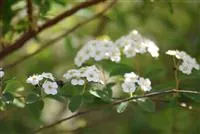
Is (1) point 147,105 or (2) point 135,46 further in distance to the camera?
(2) point 135,46

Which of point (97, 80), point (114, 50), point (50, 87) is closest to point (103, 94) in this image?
point (97, 80)

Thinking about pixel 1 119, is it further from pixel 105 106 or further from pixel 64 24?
pixel 64 24

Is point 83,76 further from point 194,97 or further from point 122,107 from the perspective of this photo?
point 194,97

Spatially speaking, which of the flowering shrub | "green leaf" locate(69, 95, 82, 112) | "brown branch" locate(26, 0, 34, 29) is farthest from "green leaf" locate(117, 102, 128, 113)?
"brown branch" locate(26, 0, 34, 29)

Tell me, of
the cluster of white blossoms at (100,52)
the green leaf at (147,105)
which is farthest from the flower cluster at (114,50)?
the green leaf at (147,105)

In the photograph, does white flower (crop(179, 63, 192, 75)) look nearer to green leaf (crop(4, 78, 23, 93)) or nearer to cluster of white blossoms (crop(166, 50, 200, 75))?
cluster of white blossoms (crop(166, 50, 200, 75))

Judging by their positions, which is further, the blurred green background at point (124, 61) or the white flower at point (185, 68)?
the blurred green background at point (124, 61)

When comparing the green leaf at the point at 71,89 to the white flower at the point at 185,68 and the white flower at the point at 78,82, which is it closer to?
the white flower at the point at 78,82
